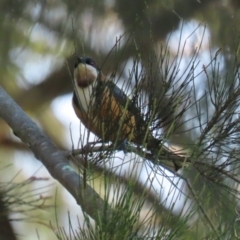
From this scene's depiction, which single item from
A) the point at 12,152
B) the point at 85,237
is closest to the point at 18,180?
the point at 12,152

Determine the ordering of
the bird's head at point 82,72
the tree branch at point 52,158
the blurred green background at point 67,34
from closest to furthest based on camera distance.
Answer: the tree branch at point 52,158, the bird's head at point 82,72, the blurred green background at point 67,34

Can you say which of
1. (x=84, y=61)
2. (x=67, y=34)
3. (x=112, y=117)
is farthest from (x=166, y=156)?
(x=67, y=34)

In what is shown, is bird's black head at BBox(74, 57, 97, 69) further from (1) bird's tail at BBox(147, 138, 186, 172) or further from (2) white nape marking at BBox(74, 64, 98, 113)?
(1) bird's tail at BBox(147, 138, 186, 172)

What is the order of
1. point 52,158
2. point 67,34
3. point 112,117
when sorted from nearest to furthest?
point 112,117, point 52,158, point 67,34

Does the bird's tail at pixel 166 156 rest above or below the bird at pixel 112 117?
below

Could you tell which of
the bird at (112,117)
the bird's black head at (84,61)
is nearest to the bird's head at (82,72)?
the bird's black head at (84,61)

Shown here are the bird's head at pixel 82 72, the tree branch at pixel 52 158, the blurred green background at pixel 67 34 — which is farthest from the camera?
the blurred green background at pixel 67 34

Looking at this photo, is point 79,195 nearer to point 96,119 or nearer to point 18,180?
point 96,119

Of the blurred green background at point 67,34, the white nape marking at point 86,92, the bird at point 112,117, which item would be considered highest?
the blurred green background at point 67,34

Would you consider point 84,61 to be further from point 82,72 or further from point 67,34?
A: point 67,34

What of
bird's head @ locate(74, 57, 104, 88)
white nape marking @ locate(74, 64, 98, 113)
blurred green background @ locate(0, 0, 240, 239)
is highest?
blurred green background @ locate(0, 0, 240, 239)

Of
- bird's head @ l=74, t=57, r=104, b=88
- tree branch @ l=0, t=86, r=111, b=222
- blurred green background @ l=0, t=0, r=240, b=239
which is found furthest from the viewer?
blurred green background @ l=0, t=0, r=240, b=239

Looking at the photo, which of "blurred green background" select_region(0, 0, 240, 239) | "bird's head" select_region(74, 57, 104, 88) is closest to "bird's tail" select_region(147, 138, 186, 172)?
"bird's head" select_region(74, 57, 104, 88)

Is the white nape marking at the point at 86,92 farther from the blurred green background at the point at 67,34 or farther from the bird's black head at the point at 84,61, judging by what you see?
the blurred green background at the point at 67,34
